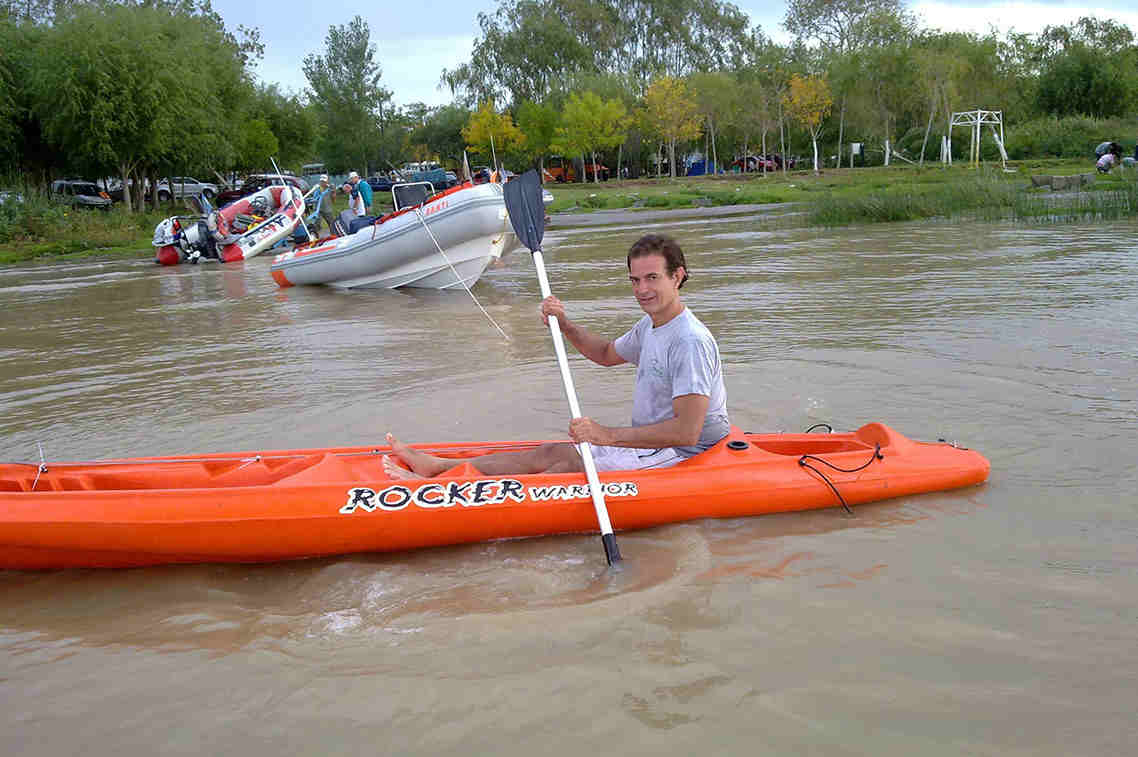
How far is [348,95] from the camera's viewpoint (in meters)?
58.8

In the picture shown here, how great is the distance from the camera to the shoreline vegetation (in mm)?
19203

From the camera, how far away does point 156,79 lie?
26.4 metres

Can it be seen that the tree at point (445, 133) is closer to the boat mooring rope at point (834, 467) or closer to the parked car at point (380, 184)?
the parked car at point (380, 184)

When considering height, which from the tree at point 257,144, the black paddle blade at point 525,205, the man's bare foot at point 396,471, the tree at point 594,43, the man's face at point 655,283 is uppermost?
the tree at point 594,43

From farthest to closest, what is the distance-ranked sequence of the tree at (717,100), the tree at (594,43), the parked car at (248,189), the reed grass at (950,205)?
the tree at (594,43) < the tree at (717,100) < the parked car at (248,189) < the reed grass at (950,205)

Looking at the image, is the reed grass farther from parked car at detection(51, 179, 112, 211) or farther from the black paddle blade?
parked car at detection(51, 179, 112, 211)

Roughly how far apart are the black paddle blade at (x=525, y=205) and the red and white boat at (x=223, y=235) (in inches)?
655

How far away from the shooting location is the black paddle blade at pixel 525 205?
5.62 m

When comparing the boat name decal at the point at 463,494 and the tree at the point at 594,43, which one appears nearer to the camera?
the boat name decal at the point at 463,494

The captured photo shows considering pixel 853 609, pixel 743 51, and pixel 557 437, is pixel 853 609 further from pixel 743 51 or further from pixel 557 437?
pixel 743 51

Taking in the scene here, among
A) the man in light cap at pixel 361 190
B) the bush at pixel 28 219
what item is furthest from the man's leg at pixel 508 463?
→ the bush at pixel 28 219

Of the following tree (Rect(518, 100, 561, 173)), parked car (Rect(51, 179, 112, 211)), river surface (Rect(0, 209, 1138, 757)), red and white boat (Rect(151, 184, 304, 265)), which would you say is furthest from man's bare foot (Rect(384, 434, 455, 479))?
tree (Rect(518, 100, 561, 173))

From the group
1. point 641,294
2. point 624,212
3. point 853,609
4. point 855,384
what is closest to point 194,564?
point 641,294

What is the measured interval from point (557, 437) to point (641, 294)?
7.55 ft
